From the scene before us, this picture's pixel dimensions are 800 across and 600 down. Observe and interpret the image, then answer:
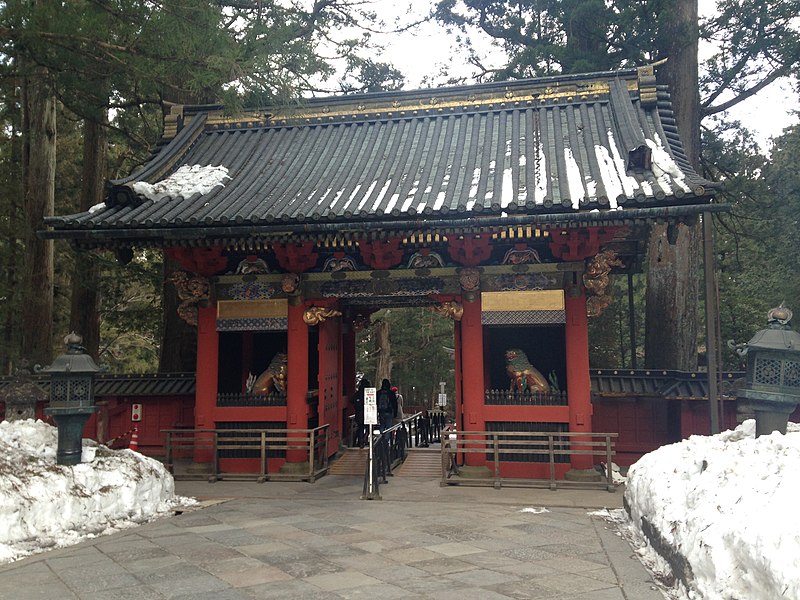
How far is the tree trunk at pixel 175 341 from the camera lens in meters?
16.6

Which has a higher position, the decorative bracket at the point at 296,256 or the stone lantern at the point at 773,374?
the decorative bracket at the point at 296,256

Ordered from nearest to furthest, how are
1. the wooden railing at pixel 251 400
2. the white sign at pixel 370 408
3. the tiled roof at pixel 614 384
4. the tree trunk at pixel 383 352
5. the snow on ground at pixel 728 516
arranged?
the snow on ground at pixel 728 516 → the white sign at pixel 370 408 → the tiled roof at pixel 614 384 → the wooden railing at pixel 251 400 → the tree trunk at pixel 383 352

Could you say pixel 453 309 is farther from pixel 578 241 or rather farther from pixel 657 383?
pixel 657 383

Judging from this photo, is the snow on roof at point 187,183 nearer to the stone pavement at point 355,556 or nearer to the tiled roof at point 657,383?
the stone pavement at point 355,556

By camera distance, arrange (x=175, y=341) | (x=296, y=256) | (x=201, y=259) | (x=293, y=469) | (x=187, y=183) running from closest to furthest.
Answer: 1. (x=293, y=469)
2. (x=296, y=256)
3. (x=201, y=259)
4. (x=187, y=183)
5. (x=175, y=341)

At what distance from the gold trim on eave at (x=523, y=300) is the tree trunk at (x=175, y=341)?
9086 millimetres

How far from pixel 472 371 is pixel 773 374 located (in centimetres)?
552

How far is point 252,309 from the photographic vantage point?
12000 mm

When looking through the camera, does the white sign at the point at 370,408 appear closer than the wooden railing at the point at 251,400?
Yes

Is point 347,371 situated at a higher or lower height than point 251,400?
higher

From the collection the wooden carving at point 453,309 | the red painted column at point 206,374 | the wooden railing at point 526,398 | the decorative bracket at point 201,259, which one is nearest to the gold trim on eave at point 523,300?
the wooden carving at point 453,309

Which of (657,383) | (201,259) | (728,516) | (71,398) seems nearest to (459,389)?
(657,383)

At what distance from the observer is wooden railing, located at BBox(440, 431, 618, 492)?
396 inches

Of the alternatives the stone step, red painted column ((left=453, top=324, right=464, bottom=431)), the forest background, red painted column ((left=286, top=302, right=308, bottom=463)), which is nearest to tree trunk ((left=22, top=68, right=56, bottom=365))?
the forest background
